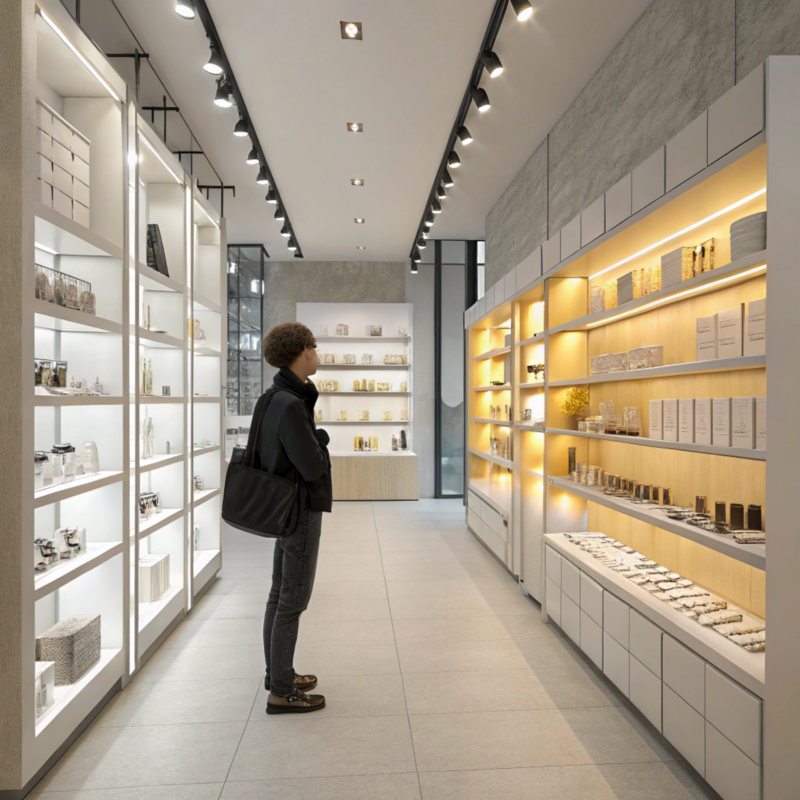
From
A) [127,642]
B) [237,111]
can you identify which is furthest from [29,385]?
[237,111]

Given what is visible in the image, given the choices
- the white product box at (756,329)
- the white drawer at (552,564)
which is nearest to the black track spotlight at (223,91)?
the white product box at (756,329)

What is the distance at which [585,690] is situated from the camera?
306 centimetres

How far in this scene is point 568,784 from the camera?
2.28 meters

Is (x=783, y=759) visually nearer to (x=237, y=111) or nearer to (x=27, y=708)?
(x=27, y=708)

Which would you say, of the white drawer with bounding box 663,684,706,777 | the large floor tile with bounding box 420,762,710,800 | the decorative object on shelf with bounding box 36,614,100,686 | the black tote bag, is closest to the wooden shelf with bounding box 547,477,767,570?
the white drawer with bounding box 663,684,706,777

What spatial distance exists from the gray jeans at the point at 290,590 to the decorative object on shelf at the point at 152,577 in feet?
3.96

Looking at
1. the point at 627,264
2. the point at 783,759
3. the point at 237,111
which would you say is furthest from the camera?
the point at 237,111

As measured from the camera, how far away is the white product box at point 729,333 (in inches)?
87.6

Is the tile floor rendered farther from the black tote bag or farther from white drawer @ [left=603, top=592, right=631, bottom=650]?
the black tote bag

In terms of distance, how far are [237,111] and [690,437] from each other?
4.00 m

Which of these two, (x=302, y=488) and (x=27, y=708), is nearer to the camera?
(x=27, y=708)

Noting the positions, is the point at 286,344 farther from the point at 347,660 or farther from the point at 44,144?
the point at 347,660

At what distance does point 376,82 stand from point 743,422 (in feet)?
11.0

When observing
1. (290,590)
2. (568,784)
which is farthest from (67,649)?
(568,784)
